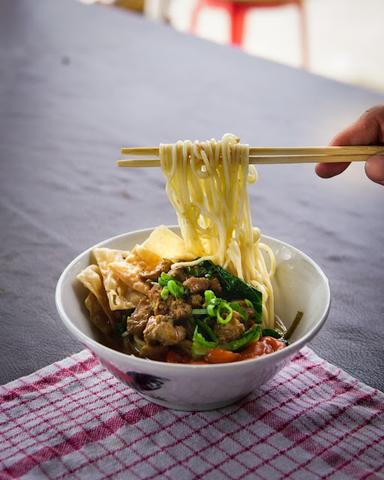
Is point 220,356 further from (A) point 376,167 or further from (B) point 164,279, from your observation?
(A) point 376,167

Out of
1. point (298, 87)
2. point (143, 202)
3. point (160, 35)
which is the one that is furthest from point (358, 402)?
point (160, 35)

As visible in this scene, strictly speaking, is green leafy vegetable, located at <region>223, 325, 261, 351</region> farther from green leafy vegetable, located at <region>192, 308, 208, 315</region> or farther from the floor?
the floor

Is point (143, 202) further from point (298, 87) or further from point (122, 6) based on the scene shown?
point (122, 6)

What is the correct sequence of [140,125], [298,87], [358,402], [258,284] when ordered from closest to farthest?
[358,402]
[258,284]
[140,125]
[298,87]

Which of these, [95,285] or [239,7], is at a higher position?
[239,7]

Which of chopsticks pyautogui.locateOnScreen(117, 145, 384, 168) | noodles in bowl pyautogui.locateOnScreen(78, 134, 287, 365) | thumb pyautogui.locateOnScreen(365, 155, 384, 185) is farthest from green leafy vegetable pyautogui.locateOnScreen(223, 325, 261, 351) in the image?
thumb pyautogui.locateOnScreen(365, 155, 384, 185)

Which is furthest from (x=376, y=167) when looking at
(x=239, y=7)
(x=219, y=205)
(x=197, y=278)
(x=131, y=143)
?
(x=239, y=7)
